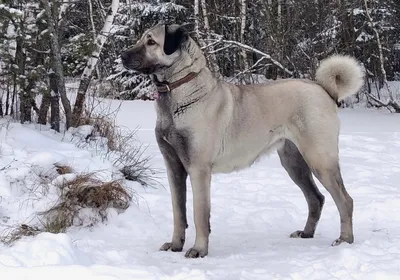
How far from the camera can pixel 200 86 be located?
4.25m

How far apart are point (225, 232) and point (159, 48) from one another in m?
1.63

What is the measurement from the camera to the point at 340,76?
15.6 feet

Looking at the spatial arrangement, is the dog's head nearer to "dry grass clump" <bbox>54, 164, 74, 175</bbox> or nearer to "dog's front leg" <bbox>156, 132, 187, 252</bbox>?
"dog's front leg" <bbox>156, 132, 187, 252</bbox>

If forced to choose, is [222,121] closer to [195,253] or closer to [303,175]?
[195,253]

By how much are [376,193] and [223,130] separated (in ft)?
8.07

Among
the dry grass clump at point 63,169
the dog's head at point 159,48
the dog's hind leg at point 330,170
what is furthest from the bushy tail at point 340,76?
the dry grass clump at point 63,169

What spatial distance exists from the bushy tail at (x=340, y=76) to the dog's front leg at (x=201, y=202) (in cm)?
132

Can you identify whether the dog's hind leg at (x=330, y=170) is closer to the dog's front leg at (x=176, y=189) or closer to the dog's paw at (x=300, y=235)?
the dog's paw at (x=300, y=235)

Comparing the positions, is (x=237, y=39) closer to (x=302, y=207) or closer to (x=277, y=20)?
(x=277, y=20)

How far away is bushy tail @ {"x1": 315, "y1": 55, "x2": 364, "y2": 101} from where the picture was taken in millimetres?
4742

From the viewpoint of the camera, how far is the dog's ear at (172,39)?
4141 millimetres

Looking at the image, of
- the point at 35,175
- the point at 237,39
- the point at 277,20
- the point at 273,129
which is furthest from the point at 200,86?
the point at 237,39

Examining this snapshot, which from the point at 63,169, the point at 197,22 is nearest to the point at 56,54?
the point at 63,169

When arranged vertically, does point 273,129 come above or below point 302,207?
above
